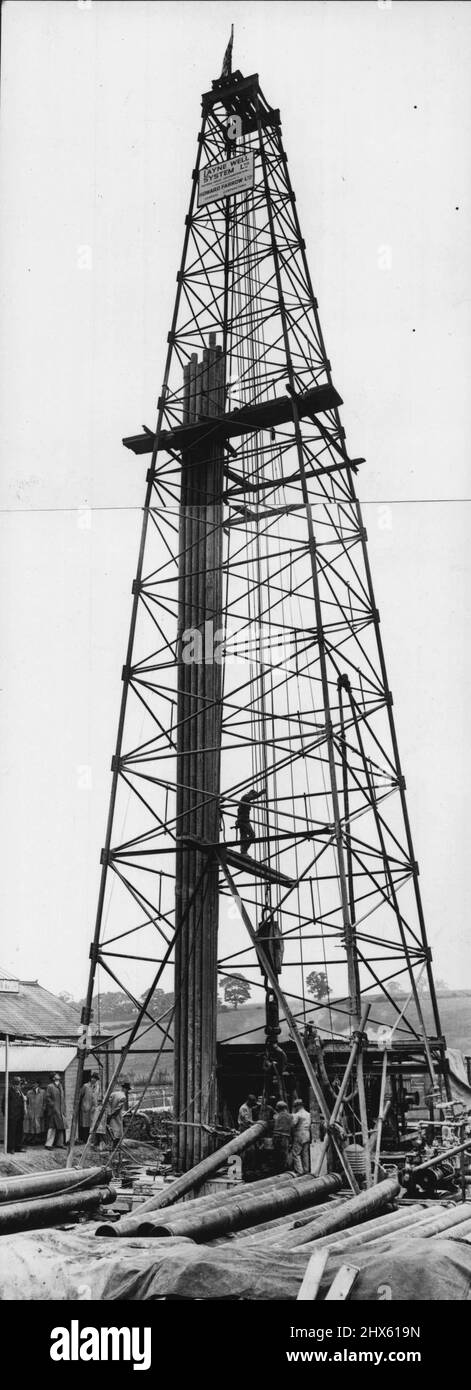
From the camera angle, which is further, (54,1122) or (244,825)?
(54,1122)

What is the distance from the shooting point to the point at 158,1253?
29.6ft

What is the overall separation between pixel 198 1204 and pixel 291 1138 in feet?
9.11

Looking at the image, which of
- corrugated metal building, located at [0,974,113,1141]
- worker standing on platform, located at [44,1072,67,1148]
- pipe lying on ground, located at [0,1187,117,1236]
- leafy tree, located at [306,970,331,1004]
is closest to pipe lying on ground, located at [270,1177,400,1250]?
pipe lying on ground, located at [0,1187,117,1236]

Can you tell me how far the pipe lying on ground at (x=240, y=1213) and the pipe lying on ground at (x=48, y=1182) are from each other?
185 cm

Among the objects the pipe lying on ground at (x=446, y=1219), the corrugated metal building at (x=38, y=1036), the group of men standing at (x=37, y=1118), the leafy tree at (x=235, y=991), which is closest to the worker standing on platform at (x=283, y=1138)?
the pipe lying on ground at (x=446, y=1219)

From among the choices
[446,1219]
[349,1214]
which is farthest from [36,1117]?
[446,1219]

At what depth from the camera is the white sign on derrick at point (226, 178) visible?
18.2 metres

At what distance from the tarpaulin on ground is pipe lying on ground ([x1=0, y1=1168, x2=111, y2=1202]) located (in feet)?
11.0

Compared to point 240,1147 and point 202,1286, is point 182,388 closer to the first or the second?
point 240,1147

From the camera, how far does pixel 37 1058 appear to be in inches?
920

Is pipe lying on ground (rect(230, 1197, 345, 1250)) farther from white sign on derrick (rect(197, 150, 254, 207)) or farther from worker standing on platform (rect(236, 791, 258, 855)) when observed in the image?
white sign on derrick (rect(197, 150, 254, 207))

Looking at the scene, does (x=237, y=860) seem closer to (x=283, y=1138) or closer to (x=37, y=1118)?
(x=283, y=1138)

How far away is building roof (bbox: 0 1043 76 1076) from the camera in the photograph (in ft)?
74.6

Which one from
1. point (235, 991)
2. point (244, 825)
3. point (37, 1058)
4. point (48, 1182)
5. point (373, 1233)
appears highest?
point (235, 991)
